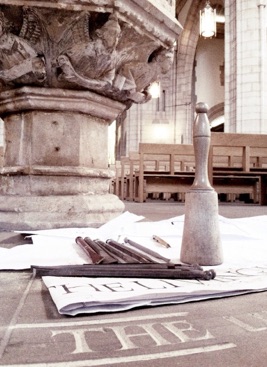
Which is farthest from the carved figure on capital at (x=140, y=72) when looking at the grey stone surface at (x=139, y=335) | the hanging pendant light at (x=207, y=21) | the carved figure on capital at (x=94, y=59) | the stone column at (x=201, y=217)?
the hanging pendant light at (x=207, y=21)

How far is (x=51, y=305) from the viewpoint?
90 cm

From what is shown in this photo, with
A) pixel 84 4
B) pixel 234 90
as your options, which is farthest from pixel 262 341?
pixel 234 90

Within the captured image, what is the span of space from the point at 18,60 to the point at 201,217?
140cm

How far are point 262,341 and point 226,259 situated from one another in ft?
2.37

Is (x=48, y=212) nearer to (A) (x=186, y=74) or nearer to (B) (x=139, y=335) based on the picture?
(B) (x=139, y=335)

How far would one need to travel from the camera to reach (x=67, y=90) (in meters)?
2.32

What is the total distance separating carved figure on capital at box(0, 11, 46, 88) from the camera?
6.99 ft

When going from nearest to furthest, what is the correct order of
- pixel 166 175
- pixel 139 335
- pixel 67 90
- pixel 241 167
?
pixel 139 335 → pixel 67 90 → pixel 166 175 → pixel 241 167

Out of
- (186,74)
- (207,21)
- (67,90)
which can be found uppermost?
(186,74)

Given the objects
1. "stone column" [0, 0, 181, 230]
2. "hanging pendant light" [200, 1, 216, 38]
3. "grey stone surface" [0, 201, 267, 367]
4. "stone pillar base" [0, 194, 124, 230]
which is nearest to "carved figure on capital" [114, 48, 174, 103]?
"stone column" [0, 0, 181, 230]

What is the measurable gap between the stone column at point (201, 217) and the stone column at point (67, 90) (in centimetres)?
99

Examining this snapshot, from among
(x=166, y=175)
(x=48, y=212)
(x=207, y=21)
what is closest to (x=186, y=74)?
(x=207, y=21)

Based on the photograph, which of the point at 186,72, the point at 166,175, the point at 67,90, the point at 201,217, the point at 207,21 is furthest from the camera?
the point at 186,72

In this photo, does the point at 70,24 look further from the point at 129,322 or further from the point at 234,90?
the point at 234,90
